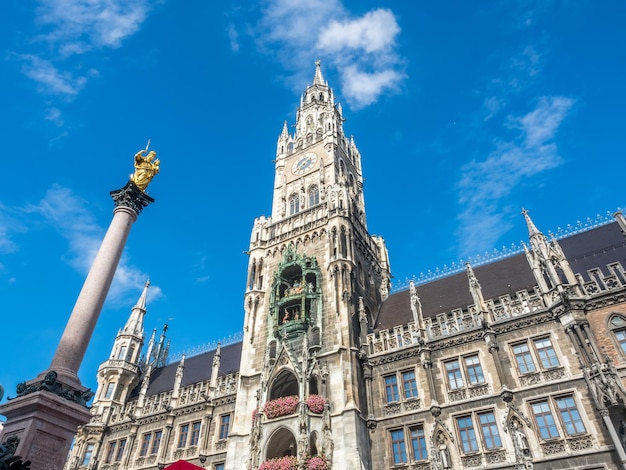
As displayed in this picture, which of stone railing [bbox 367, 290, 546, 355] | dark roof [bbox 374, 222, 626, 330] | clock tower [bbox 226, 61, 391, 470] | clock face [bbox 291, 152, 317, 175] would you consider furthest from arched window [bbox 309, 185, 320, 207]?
stone railing [bbox 367, 290, 546, 355]

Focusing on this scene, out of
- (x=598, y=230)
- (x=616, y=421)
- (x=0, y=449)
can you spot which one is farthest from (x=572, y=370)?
(x=0, y=449)

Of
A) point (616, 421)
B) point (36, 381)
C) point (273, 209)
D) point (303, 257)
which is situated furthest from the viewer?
point (273, 209)

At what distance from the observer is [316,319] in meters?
29.6

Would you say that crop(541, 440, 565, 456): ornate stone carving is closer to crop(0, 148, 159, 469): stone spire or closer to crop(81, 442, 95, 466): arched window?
crop(0, 148, 159, 469): stone spire

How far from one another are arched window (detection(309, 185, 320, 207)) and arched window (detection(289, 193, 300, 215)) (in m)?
1.20

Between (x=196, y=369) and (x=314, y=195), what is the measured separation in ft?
60.6

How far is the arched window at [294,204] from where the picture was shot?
38844mm

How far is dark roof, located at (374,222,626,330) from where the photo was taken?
26.7m

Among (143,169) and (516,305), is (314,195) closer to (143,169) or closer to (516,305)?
(516,305)

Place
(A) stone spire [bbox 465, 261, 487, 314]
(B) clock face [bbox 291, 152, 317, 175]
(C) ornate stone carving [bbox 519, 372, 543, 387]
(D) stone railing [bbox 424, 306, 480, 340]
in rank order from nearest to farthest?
(C) ornate stone carving [bbox 519, 372, 543, 387] < (A) stone spire [bbox 465, 261, 487, 314] < (D) stone railing [bbox 424, 306, 480, 340] < (B) clock face [bbox 291, 152, 317, 175]

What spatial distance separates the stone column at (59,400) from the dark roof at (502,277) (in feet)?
66.9

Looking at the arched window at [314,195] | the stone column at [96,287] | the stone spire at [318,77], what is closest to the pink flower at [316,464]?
the stone column at [96,287]

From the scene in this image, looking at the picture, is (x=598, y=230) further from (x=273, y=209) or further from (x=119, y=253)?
(x=119, y=253)

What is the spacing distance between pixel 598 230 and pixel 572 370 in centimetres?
1203
